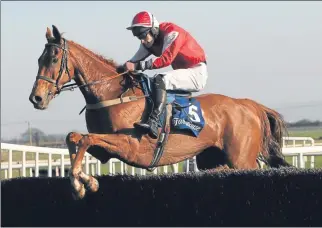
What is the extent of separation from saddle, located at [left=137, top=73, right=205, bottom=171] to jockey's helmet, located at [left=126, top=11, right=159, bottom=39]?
425 mm

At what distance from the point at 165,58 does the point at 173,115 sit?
0.62m

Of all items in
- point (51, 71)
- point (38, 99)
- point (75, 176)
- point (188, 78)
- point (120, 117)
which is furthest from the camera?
point (188, 78)

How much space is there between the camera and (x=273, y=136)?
941 cm

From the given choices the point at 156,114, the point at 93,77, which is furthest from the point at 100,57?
the point at 156,114

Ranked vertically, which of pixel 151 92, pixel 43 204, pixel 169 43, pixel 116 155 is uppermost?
pixel 169 43

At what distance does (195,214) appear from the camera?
713cm

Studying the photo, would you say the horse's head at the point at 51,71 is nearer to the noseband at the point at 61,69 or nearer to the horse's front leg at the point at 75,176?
the noseband at the point at 61,69

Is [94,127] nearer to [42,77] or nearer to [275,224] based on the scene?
[42,77]

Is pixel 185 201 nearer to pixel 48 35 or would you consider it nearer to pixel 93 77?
pixel 93 77

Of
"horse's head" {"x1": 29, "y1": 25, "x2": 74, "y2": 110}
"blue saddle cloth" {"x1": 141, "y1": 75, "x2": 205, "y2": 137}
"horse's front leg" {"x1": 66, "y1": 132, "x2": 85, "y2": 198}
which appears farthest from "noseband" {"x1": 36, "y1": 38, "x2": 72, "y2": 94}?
"blue saddle cloth" {"x1": 141, "y1": 75, "x2": 205, "y2": 137}

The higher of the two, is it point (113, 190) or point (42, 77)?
point (42, 77)

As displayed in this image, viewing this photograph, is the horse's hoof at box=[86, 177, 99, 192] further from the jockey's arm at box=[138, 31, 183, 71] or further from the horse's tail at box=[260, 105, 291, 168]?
the horse's tail at box=[260, 105, 291, 168]

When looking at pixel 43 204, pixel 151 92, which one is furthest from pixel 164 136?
pixel 43 204

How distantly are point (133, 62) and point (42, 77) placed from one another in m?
1.05
